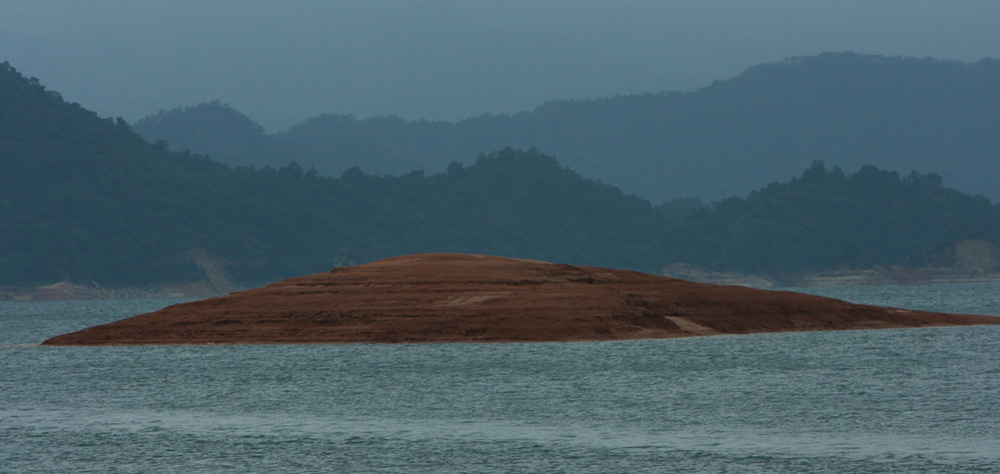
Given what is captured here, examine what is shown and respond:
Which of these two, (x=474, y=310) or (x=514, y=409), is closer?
(x=514, y=409)

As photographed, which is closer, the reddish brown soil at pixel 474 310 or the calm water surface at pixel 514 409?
the calm water surface at pixel 514 409

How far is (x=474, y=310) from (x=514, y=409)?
1300 inches

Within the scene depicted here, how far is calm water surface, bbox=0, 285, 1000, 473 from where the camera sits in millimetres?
33875

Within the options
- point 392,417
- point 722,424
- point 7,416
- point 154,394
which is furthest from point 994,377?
point 7,416

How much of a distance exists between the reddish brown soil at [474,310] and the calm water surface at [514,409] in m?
3.60

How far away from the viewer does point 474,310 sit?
77.6m

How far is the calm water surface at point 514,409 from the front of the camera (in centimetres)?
3388

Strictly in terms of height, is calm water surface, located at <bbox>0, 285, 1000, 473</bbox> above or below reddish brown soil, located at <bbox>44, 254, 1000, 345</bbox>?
below

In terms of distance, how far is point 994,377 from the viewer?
52281mm

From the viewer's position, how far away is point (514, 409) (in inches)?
1761

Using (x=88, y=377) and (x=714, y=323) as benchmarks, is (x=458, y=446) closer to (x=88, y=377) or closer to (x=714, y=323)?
(x=88, y=377)

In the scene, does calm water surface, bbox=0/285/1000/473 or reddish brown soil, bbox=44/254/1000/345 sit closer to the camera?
calm water surface, bbox=0/285/1000/473

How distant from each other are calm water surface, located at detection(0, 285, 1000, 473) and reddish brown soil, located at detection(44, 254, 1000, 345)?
3.60 metres

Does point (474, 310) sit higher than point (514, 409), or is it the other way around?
point (474, 310)
